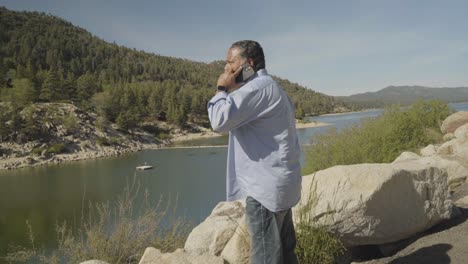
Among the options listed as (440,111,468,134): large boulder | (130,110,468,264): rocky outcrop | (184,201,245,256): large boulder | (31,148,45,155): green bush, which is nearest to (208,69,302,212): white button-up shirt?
(130,110,468,264): rocky outcrop

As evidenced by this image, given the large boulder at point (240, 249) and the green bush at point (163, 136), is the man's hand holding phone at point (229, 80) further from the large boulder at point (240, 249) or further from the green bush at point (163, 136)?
the green bush at point (163, 136)

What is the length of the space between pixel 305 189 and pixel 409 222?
1.06 metres

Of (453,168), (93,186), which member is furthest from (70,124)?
(453,168)

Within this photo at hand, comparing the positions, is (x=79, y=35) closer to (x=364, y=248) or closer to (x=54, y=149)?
(x=54, y=149)

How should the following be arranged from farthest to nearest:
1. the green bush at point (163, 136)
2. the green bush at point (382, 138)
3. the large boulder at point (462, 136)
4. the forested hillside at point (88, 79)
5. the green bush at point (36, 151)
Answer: the green bush at point (163, 136) → the forested hillside at point (88, 79) → the green bush at point (36, 151) → the green bush at point (382, 138) → the large boulder at point (462, 136)

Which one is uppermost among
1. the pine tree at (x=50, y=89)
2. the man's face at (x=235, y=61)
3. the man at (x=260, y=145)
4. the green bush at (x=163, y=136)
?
the pine tree at (x=50, y=89)

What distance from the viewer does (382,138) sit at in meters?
18.6

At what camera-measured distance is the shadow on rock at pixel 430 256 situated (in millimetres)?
3171

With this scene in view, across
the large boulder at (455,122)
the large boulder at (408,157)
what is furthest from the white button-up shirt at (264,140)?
the large boulder at (455,122)

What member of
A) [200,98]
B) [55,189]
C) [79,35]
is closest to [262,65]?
[55,189]

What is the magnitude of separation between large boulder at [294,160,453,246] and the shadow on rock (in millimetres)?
268

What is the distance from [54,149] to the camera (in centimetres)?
4819

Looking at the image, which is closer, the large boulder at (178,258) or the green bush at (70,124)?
the large boulder at (178,258)

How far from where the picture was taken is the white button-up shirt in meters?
1.97
